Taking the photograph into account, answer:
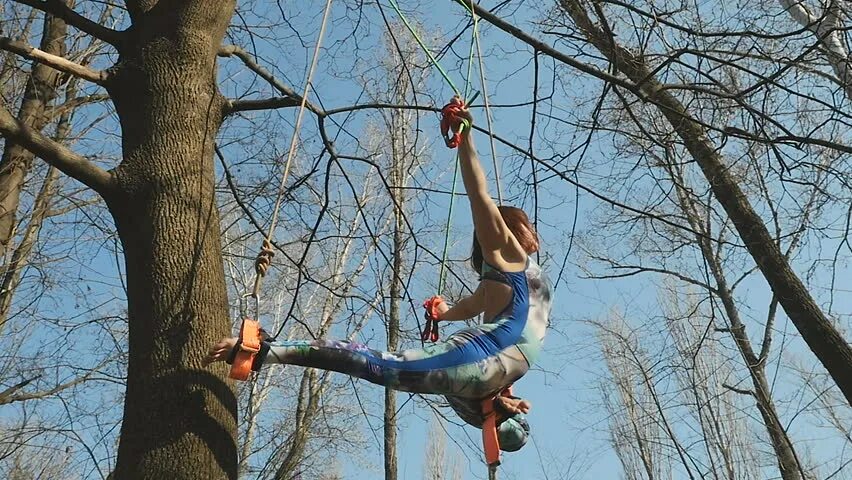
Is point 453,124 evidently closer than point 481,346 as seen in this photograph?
No

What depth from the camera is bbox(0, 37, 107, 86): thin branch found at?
7.79 feet

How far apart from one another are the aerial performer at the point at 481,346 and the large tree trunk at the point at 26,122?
337 cm

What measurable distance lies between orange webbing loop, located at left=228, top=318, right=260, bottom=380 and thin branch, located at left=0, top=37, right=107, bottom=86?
108 centimetres

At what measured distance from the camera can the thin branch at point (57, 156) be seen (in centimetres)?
215

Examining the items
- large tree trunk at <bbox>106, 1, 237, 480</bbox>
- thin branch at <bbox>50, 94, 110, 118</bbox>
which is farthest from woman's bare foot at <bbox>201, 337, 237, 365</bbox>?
thin branch at <bbox>50, 94, 110, 118</bbox>

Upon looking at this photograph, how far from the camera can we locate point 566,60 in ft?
9.74

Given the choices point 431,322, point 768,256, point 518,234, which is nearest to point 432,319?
point 431,322

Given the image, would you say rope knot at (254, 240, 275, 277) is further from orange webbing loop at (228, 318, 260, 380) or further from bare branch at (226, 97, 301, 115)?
bare branch at (226, 97, 301, 115)

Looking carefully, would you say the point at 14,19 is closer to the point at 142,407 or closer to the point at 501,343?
the point at 142,407

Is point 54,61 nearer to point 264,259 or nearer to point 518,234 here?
point 264,259

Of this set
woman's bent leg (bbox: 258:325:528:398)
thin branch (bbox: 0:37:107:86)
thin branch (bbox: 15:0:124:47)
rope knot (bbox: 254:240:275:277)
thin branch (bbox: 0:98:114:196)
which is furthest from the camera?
thin branch (bbox: 15:0:124:47)

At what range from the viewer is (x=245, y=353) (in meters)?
1.79

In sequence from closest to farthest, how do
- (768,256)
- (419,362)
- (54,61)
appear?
(419,362) < (54,61) < (768,256)

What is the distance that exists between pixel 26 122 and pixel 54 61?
2486 mm
